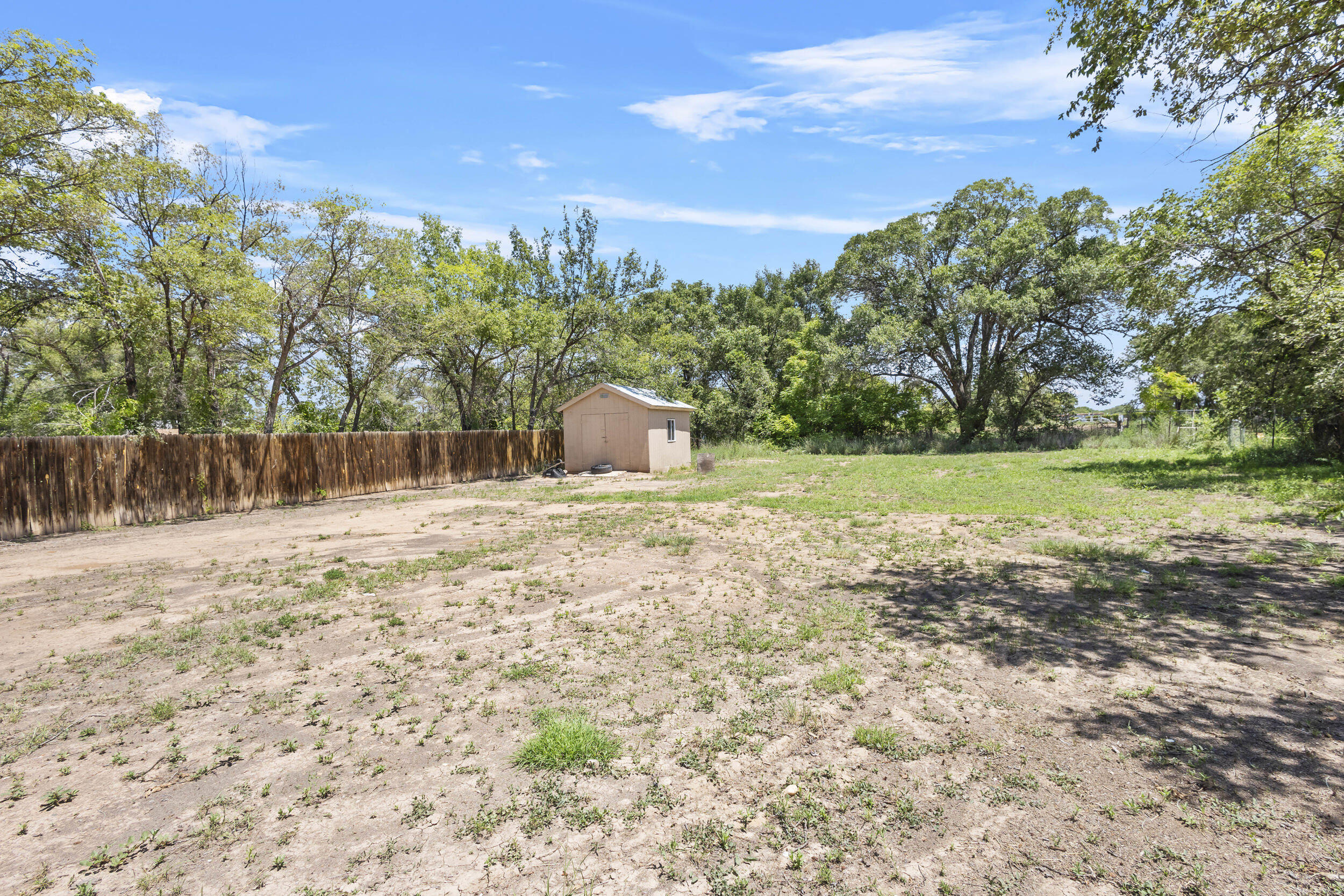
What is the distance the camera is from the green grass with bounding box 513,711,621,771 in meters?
3.07

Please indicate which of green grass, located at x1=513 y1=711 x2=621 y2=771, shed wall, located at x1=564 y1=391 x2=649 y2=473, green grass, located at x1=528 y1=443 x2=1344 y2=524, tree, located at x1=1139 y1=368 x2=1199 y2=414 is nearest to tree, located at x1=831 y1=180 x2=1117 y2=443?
tree, located at x1=1139 y1=368 x2=1199 y2=414

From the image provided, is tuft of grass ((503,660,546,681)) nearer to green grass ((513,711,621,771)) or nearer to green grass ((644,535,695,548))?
green grass ((513,711,621,771))

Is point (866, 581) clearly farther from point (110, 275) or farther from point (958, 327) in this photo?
point (958, 327)

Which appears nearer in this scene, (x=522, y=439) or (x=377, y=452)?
(x=377, y=452)

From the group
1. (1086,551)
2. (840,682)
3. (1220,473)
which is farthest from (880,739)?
(1220,473)

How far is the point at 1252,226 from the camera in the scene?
43.3ft

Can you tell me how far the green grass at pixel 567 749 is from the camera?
307 centimetres

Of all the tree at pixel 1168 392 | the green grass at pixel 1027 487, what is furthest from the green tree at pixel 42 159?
the tree at pixel 1168 392

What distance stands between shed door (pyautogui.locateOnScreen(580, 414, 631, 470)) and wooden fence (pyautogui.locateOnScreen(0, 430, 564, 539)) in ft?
17.0

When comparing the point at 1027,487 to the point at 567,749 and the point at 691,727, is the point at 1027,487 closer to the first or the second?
the point at 691,727

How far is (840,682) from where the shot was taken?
3949mm

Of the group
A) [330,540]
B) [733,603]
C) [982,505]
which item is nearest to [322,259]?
[330,540]

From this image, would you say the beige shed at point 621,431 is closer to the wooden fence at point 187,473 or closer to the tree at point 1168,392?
the wooden fence at point 187,473

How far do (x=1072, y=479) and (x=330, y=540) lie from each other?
1545cm
